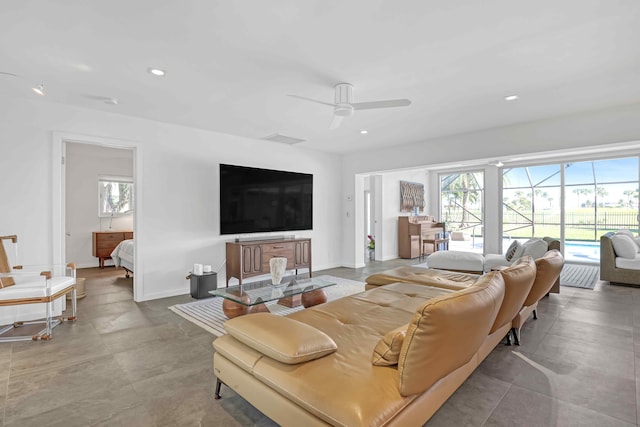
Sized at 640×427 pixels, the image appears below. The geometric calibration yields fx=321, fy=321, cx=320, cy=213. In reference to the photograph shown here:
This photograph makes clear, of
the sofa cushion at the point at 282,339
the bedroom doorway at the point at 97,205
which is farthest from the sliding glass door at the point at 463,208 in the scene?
the sofa cushion at the point at 282,339

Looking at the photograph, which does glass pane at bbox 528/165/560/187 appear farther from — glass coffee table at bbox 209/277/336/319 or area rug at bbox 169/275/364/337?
glass coffee table at bbox 209/277/336/319

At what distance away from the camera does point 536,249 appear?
4.36m

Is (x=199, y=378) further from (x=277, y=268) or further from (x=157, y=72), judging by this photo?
(x=157, y=72)

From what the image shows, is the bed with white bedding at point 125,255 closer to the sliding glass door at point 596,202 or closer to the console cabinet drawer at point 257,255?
the console cabinet drawer at point 257,255

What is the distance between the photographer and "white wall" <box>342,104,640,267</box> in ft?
13.0

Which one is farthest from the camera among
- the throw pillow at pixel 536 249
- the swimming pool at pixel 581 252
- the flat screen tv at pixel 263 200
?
the swimming pool at pixel 581 252

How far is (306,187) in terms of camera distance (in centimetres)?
615

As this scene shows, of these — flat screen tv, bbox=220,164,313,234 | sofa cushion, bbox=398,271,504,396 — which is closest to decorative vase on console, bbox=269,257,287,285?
flat screen tv, bbox=220,164,313,234

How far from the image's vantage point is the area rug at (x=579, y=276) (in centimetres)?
527

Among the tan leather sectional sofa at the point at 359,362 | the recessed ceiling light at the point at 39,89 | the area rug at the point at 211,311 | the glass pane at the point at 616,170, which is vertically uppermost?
the recessed ceiling light at the point at 39,89

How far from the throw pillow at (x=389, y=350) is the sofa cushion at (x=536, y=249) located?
370 cm

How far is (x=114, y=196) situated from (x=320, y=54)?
6979mm

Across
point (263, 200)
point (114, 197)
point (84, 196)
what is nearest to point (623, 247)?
point (263, 200)

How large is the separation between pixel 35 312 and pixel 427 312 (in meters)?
4.42
